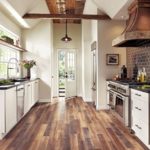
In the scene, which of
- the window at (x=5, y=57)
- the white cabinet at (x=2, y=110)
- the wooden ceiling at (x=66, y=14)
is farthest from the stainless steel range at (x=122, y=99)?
the window at (x=5, y=57)

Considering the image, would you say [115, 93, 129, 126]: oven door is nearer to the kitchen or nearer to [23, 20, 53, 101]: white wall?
the kitchen

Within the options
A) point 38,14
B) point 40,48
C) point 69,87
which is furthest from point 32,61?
point 69,87

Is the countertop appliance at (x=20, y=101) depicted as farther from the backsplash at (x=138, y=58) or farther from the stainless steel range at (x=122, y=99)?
the backsplash at (x=138, y=58)

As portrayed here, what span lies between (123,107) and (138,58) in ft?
5.44

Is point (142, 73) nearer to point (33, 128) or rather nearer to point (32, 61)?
point (33, 128)

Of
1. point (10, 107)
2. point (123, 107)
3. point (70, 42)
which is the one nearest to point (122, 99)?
point (123, 107)

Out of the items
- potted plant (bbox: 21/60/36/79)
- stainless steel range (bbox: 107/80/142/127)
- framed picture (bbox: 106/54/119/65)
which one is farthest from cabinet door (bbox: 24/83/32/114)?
framed picture (bbox: 106/54/119/65)

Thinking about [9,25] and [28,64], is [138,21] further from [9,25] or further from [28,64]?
[28,64]

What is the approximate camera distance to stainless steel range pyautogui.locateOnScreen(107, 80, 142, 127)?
4.09 metres

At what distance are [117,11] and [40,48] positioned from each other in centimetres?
347

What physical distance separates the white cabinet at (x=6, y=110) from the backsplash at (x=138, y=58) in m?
3.05

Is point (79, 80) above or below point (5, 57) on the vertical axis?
below

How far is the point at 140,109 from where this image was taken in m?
3.42

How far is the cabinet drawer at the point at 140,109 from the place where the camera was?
3168 mm
